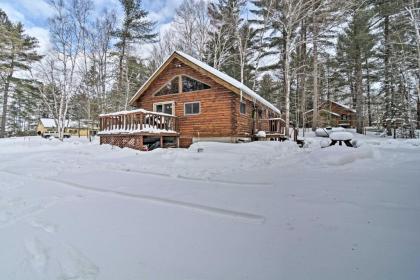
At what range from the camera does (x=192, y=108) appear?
1210 centimetres

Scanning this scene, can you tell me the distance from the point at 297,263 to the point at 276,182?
7.51 ft

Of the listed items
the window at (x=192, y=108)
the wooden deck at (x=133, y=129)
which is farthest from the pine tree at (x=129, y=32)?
the wooden deck at (x=133, y=129)

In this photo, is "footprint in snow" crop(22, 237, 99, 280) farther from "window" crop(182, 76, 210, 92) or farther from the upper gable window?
the upper gable window

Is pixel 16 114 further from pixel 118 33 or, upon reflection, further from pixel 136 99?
pixel 136 99

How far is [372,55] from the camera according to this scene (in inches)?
746

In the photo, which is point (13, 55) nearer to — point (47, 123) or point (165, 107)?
point (47, 123)

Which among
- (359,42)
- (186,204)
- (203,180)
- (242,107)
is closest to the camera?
(186,204)

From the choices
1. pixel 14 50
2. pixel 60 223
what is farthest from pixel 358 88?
pixel 14 50

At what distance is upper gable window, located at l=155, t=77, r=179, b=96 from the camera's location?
1255 cm

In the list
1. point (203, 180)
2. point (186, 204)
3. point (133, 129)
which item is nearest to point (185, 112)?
point (133, 129)

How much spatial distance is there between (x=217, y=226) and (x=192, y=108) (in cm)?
1016

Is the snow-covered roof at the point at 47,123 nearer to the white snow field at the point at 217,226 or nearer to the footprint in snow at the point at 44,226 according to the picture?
the white snow field at the point at 217,226

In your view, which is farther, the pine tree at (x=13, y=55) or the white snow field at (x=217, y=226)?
the pine tree at (x=13, y=55)

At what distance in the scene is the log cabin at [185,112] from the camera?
10.1m
